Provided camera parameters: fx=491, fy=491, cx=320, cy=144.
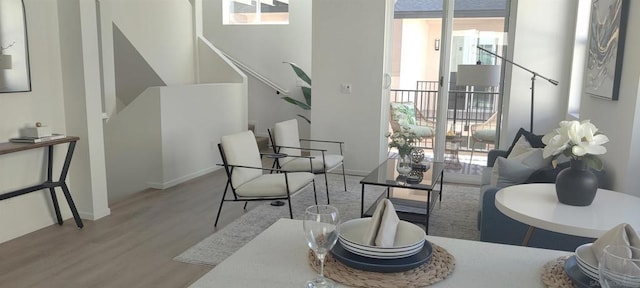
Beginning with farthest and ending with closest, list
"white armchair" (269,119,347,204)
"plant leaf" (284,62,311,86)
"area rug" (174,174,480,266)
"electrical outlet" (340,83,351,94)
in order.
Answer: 1. "plant leaf" (284,62,311,86)
2. "electrical outlet" (340,83,351,94)
3. "white armchair" (269,119,347,204)
4. "area rug" (174,174,480,266)

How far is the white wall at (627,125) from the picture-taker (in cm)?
305

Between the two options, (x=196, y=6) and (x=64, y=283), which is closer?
(x=64, y=283)

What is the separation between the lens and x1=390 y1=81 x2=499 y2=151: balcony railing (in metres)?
5.71

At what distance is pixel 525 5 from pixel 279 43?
12.8 feet

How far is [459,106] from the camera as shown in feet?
19.1

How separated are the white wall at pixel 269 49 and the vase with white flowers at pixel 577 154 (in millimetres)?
5770

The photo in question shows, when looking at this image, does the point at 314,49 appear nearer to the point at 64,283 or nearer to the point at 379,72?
the point at 379,72

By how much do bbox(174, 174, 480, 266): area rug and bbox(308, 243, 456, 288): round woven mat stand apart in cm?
217

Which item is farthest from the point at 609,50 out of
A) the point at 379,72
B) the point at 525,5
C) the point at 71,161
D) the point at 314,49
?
the point at 71,161

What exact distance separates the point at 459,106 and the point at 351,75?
1.34 metres

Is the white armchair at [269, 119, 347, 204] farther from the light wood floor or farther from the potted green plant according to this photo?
the potted green plant

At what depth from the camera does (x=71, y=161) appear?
13.9 feet

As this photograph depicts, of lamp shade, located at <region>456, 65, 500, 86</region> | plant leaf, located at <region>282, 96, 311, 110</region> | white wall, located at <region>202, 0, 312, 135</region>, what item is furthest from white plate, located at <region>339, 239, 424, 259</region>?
white wall, located at <region>202, 0, 312, 135</region>

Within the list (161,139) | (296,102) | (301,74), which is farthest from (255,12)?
(161,139)
